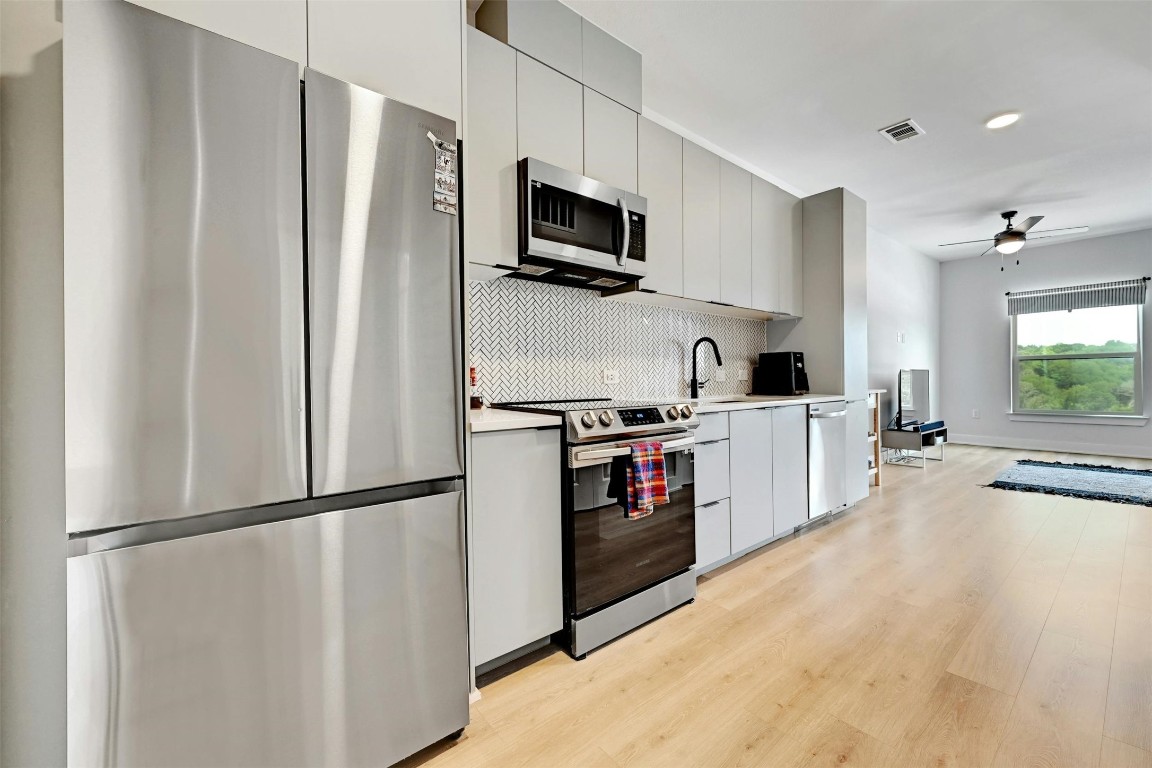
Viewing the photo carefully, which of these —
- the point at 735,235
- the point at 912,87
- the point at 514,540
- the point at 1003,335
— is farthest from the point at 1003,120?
the point at 1003,335

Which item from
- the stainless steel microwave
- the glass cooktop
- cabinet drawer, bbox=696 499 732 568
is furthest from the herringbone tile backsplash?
cabinet drawer, bbox=696 499 732 568

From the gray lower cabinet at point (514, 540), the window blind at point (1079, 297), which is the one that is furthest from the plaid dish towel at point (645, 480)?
the window blind at point (1079, 297)

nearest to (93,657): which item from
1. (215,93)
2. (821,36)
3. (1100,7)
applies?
(215,93)

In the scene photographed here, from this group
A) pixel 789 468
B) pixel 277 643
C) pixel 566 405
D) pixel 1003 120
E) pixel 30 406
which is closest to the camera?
Answer: pixel 30 406

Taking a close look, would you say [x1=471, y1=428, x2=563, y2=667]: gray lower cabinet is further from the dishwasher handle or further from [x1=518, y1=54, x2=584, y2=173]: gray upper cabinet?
the dishwasher handle

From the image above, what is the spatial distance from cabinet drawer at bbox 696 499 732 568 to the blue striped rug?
354 cm

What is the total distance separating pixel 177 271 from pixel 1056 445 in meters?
9.00

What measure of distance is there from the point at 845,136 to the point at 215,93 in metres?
3.87

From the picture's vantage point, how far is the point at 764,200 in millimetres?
3422

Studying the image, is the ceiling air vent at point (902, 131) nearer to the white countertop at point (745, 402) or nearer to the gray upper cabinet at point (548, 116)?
the white countertop at point (745, 402)

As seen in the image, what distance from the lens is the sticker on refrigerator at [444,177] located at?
4.67ft

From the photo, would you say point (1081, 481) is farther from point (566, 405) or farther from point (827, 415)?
point (566, 405)

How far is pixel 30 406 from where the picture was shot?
104 centimetres

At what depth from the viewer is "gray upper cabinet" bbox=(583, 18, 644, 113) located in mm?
2338
